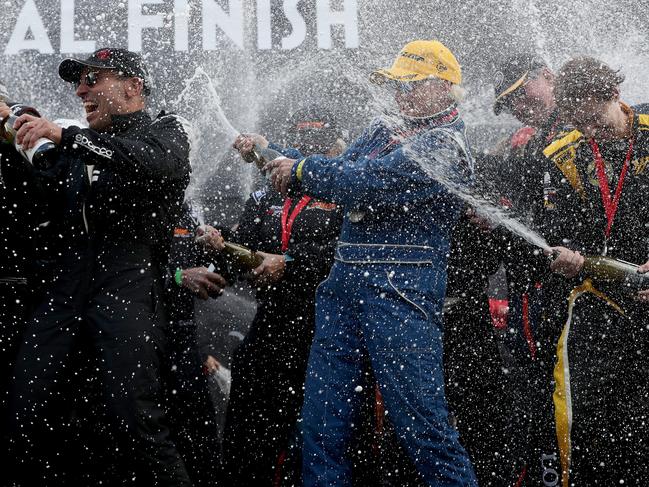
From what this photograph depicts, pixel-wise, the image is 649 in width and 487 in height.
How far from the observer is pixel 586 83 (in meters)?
3.09

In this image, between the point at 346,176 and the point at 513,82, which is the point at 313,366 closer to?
the point at 346,176

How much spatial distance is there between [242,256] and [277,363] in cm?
56

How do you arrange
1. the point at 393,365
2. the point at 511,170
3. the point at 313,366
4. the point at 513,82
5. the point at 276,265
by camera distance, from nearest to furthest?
the point at 393,365 < the point at 313,366 < the point at 276,265 < the point at 511,170 < the point at 513,82

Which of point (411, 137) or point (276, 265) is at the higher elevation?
point (411, 137)

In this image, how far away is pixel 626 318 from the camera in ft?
10.3

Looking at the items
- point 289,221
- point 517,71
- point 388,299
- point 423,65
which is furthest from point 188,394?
point 517,71

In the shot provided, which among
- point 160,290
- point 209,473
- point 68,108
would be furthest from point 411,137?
point 68,108

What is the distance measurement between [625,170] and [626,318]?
640 mm

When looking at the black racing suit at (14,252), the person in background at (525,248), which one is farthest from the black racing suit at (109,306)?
the person in background at (525,248)

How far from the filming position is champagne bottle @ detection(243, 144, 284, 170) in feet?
10.9

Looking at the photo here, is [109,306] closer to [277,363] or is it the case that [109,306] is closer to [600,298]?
[277,363]

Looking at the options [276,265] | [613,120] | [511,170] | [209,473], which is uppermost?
[613,120]

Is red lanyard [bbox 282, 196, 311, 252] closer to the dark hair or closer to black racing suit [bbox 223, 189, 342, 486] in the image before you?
black racing suit [bbox 223, 189, 342, 486]

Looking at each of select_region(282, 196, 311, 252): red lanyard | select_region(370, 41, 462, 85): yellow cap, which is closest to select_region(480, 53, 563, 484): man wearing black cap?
select_region(370, 41, 462, 85): yellow cap
